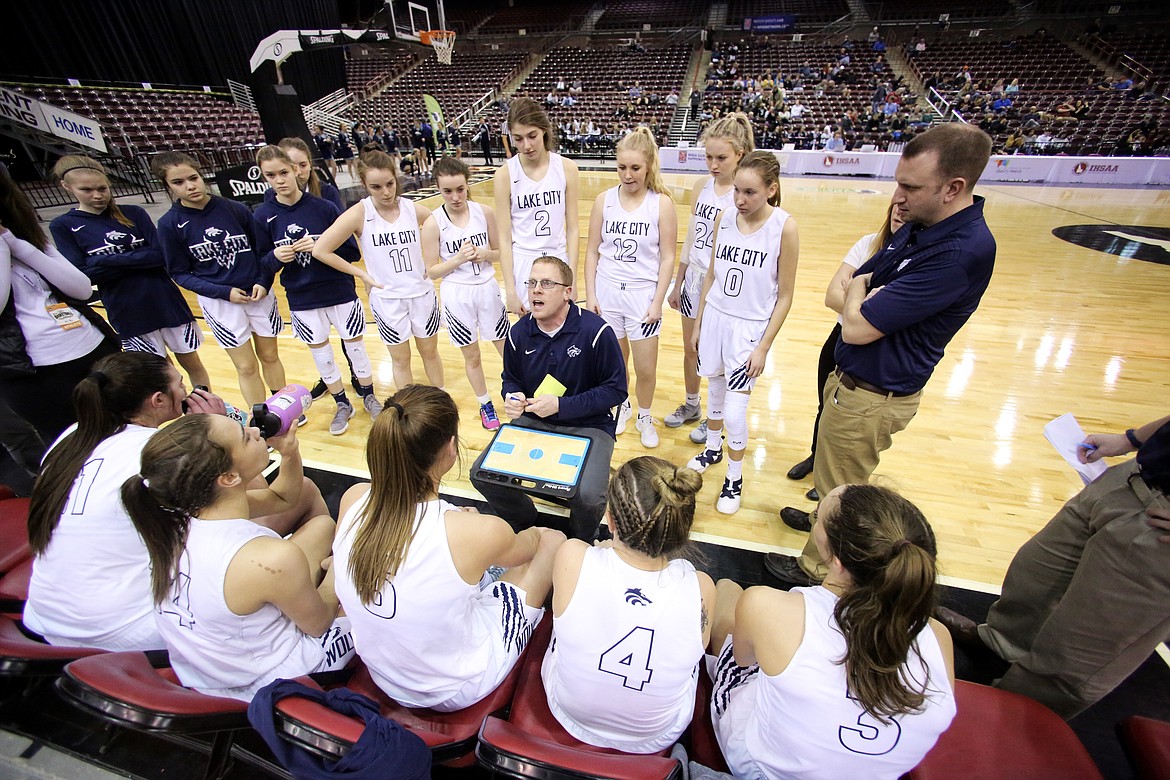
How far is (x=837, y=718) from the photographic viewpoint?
1072mm

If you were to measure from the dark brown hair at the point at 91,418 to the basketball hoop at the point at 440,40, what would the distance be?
21882 millimetres

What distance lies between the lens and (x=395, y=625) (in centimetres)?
127

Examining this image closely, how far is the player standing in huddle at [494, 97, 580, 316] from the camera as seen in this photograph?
2938 millimetres

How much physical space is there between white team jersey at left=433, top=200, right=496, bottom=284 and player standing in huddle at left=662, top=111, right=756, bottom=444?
1265 mm

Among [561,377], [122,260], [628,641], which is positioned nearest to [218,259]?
[122,260]

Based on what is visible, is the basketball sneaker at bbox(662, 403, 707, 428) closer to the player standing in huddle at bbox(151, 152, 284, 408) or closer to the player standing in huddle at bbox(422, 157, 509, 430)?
the player standing in huddle at bbox(422, 157, 509, 430)

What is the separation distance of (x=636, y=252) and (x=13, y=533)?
3.03 m

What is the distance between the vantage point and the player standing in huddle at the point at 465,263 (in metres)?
3.12

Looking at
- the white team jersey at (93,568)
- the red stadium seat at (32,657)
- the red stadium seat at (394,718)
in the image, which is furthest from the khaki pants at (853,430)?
the red stadium seat at (32,657)

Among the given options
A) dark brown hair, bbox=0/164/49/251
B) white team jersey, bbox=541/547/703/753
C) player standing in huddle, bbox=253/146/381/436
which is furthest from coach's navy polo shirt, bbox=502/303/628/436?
dark brown hair, bbox=0/164/49/251

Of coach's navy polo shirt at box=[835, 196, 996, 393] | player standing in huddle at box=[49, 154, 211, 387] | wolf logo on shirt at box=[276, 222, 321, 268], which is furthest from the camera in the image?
wolf logo on shirt at box=[276, 222, 321, 268]

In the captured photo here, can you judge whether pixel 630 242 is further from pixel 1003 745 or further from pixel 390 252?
pixel 1003 745

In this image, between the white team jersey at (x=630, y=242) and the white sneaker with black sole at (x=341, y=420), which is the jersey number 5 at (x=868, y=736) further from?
the white sneaker with black sole at (x=341, y=420)

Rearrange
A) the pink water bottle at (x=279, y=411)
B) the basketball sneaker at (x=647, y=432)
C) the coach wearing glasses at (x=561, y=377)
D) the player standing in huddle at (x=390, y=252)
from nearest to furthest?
the pink water bottle at (x=279, y=411) < the coach wearing glasses at (x=561, y=377) < the player standing in huddle at (x=390, y=252) < the basketball sneaker at (x=647, y=432)
